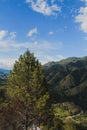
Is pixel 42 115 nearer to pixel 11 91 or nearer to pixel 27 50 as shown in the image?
pixel 11 91

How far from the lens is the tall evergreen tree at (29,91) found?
5047 cm

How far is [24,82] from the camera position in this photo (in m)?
51.3

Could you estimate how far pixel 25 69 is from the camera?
51.8m

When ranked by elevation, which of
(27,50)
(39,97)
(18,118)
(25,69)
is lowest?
(18,118)

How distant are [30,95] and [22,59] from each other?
6.48 m

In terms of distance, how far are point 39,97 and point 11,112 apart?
284 inches

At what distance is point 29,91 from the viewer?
5100cm

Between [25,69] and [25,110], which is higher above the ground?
[25,69]

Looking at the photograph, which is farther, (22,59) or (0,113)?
(0,113)

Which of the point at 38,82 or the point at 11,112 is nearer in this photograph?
the point at 38,82

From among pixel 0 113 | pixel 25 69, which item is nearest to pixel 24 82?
pixel 25 69

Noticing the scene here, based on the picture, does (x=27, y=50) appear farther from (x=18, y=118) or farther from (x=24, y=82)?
(x=18, y=118)

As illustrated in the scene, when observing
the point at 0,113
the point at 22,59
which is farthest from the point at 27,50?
the point at 0,113

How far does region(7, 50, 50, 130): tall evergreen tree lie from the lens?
50.5 m
